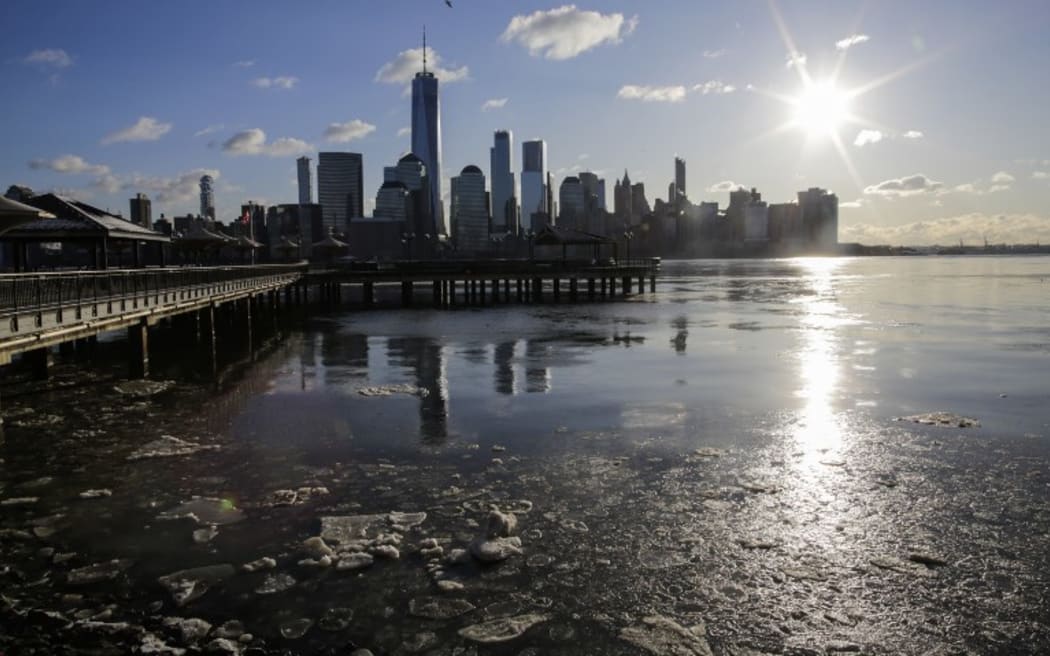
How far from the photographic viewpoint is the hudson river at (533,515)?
26.0 ft

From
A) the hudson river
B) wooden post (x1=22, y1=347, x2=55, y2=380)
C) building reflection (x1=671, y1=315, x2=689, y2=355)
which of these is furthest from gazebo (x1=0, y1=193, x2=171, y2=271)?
building reflection (x1=671, y1=315, x2=689, y2=355)

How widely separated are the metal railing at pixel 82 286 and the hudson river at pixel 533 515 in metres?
2.96

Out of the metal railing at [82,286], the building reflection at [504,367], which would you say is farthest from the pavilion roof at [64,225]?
the building reflection at [504,367]

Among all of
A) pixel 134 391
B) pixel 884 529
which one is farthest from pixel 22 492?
pixel 884 529

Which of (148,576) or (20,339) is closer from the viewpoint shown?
(148,576)

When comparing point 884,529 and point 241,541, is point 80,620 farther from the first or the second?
point 884,529

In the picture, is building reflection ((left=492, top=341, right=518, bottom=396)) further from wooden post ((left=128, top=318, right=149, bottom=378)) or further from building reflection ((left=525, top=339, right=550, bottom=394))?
wooden post ((left=128, top=318, right=149, bottom=378))

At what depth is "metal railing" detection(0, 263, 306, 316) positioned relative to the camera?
16.4 metres

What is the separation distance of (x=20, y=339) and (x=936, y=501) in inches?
715

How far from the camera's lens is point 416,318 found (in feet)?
170

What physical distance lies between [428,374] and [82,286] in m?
10.8

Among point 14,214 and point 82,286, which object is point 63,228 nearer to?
point 82,286

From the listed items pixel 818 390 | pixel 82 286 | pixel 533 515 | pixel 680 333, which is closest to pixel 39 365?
pixel 82 286

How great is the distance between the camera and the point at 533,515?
1135 centimetres
